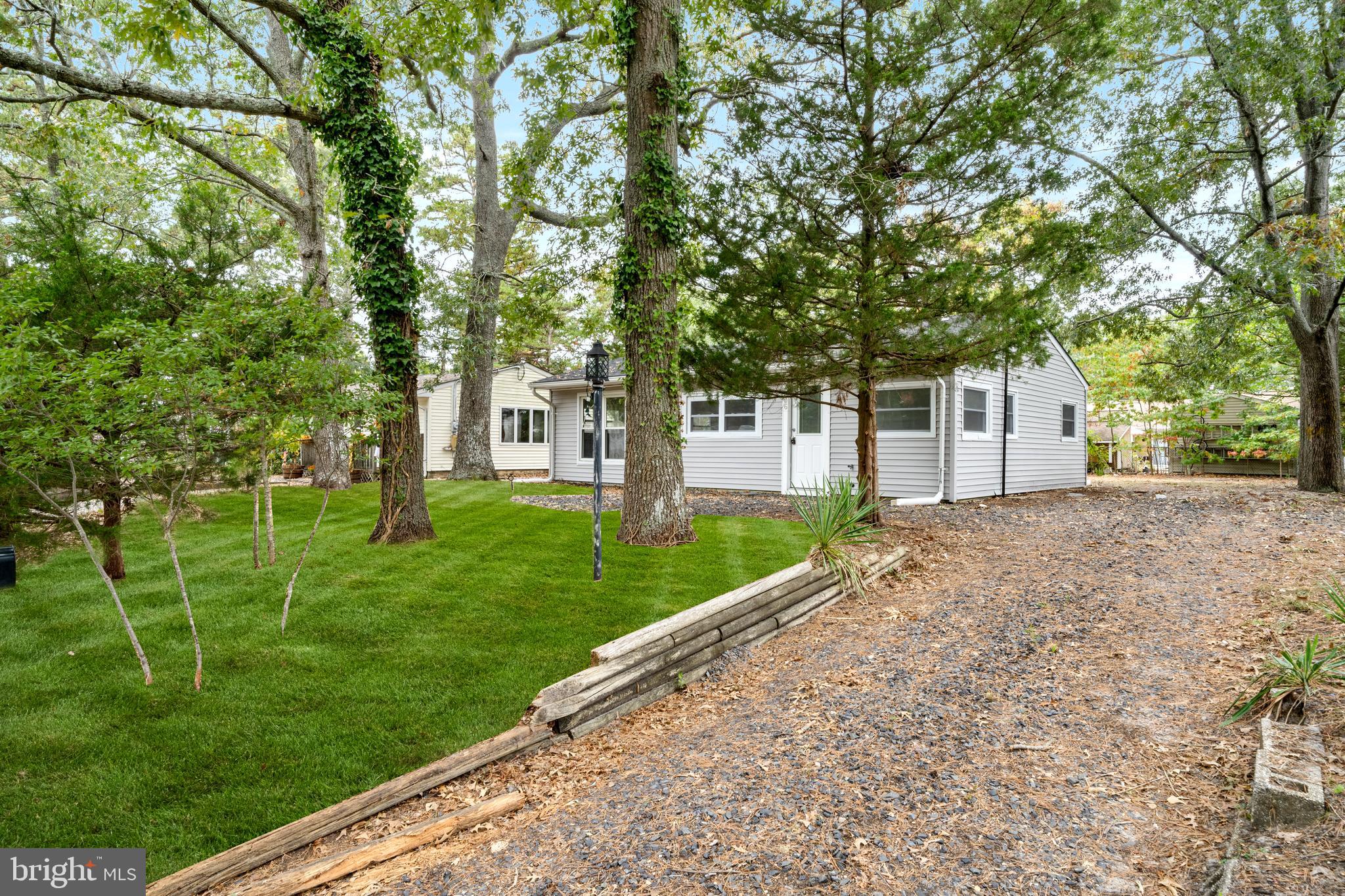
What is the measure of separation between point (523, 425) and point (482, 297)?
8012mm

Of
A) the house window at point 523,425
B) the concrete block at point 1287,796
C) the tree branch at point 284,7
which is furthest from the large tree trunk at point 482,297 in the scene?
the concrete block at point 1287,796

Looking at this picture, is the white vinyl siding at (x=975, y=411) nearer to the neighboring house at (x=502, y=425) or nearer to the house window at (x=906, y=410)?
the house window at (x=906, y=410)

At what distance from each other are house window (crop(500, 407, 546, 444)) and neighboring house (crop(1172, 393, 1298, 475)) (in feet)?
66.8

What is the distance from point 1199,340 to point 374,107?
1433 cm

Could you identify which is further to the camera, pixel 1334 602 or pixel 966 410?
pixel 966 410

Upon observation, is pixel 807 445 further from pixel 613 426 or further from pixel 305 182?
pixel 305 182

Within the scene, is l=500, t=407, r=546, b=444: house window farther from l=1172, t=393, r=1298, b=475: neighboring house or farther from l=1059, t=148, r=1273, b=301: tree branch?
l=1172, t=393, r=1298, b=475: neighboring house

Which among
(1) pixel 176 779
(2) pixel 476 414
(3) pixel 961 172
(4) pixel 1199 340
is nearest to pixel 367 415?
(1) pixel 176 779

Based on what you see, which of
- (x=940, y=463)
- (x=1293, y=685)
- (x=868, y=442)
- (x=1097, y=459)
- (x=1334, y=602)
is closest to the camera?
(x=1293, y=685)

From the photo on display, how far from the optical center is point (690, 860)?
2156 millimetres

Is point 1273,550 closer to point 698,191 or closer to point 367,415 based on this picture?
point 698,191

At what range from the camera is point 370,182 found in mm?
6258

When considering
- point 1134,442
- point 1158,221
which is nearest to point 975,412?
point 1158,221

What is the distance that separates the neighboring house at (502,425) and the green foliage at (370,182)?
39.5 feet
